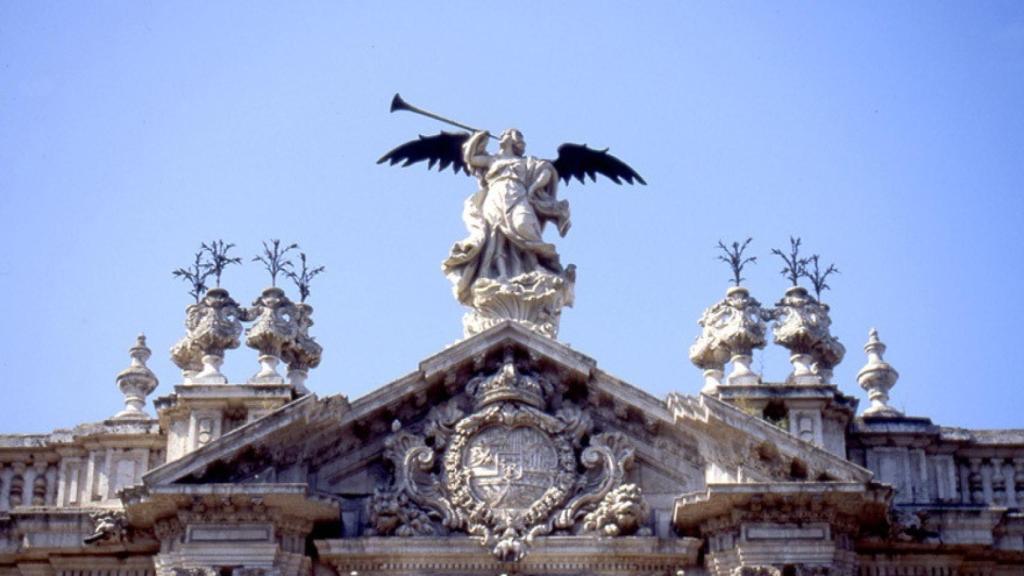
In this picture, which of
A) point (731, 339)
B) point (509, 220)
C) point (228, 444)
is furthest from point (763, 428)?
point (228, 444)

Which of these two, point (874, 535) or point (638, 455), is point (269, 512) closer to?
point (638, 455)

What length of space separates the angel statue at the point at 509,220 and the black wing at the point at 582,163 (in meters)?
0.01

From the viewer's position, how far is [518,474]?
2841cm

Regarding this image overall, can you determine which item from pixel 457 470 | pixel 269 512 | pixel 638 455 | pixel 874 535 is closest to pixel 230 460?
pixel 269 512

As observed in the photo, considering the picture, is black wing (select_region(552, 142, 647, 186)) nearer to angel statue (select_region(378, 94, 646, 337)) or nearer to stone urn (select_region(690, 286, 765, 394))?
angel statue (select_region(378, 94, 646, 337))

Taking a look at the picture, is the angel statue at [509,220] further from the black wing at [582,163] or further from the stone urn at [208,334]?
the stone urn at [208,334]

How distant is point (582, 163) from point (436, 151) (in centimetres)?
189

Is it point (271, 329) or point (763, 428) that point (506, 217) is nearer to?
point (271, 329)

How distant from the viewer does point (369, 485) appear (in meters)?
28.7

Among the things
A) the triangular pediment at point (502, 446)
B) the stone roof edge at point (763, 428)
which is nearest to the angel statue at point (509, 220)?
the triangular pediment at point (502, 446)

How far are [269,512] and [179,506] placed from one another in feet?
3.22

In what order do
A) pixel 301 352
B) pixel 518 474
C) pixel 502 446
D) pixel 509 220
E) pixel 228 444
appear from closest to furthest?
pixel 228 444, pixel 518 474, pixel 502 446, pixel 301 352, pixel 509 220

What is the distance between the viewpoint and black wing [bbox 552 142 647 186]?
107 feet

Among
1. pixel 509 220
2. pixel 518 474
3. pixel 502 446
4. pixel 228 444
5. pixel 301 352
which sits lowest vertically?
pixel 518 474
